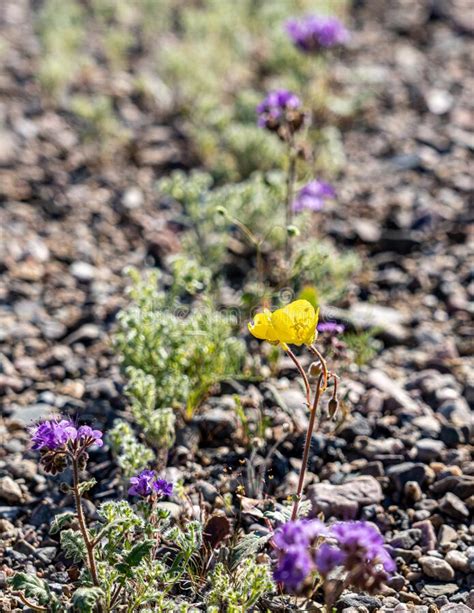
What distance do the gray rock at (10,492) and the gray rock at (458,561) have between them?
1.73m

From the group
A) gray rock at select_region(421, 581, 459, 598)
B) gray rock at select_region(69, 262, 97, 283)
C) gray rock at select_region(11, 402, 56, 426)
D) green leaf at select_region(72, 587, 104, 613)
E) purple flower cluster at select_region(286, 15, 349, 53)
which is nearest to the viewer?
green leaf at select_region(72, 587, 104, 613)

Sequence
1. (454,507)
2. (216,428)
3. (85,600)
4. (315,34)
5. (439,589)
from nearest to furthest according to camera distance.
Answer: (85,600) < (439,589) < (454,507) < (216,428) < (315,34)

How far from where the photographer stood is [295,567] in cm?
238

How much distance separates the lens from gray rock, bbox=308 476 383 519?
357cm

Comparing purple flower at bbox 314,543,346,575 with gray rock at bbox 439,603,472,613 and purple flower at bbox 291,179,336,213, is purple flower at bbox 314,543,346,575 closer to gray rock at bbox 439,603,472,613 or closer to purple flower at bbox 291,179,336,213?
gray rock at bbox 439,603,472,613

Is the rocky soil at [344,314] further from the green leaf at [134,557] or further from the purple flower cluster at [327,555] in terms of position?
the purple flower cluster at [327,555]

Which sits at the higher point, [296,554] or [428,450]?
[296,554]

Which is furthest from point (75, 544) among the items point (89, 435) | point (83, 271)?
point (83, 271)

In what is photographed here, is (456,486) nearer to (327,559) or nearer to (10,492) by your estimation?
(327,559)

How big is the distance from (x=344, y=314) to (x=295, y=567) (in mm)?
2670

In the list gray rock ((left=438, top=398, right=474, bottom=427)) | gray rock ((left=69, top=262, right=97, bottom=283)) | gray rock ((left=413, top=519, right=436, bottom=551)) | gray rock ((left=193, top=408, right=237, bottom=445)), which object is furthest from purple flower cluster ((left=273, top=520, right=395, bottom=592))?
gray rock ((left=69, top=262, right=97, bottom=283))

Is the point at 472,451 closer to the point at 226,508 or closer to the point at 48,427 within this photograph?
the point at 226,508

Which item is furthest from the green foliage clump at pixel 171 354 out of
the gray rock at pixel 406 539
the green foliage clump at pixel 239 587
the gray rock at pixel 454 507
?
the gray rock at pixel 454 507

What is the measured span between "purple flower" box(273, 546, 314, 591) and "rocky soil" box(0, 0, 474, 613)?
2.70ft
